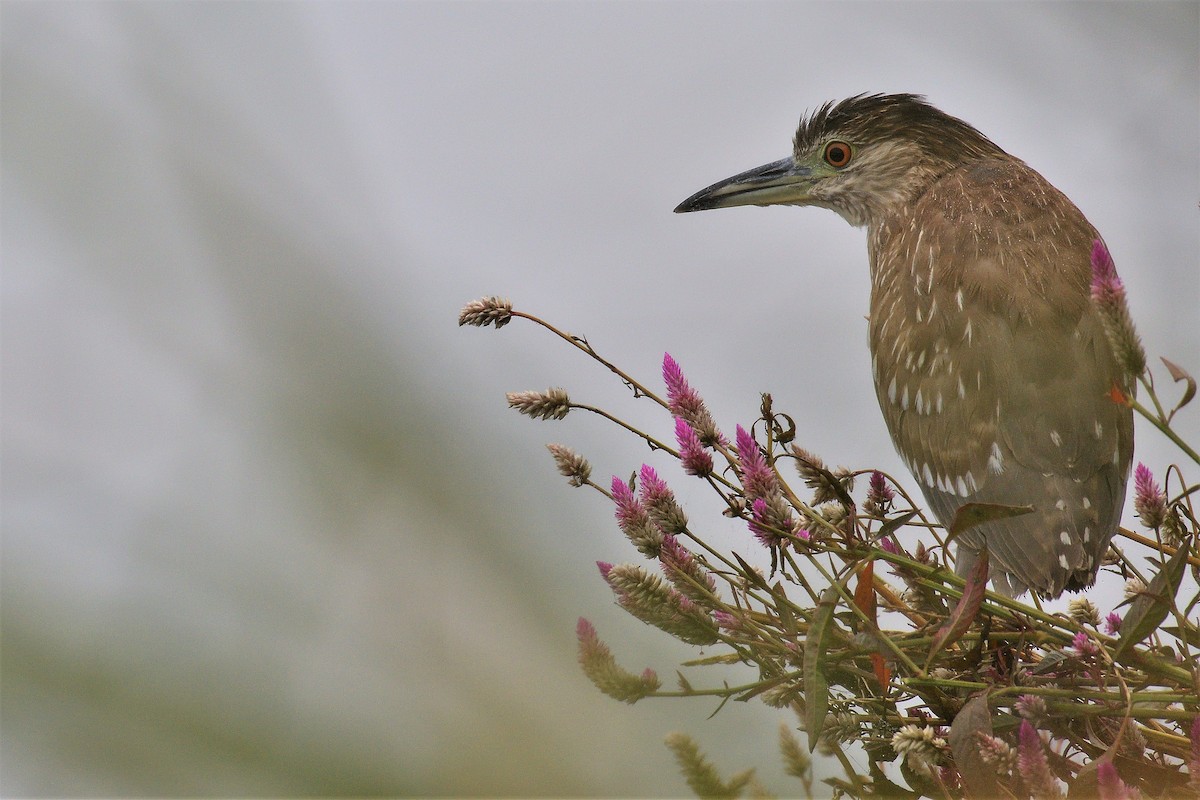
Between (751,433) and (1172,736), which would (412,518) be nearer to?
(751,433)

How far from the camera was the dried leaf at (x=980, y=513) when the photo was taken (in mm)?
1296

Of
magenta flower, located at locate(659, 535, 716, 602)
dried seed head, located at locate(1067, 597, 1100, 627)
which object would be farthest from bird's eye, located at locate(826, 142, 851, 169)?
magenta flower, located at locate(659, 535, 716, 602)

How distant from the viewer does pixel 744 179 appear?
3.48 meters

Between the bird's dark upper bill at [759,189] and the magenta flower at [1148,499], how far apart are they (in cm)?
195

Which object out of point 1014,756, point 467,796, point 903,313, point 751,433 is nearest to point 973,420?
point 903,313

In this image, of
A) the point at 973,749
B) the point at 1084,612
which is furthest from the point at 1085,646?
the point at 1084,612

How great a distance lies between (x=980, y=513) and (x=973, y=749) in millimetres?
308

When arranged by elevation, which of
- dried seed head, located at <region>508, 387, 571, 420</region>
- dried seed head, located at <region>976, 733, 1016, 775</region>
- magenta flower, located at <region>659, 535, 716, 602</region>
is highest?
dried seed head, located at <region>508, 387, 571, 420</region>

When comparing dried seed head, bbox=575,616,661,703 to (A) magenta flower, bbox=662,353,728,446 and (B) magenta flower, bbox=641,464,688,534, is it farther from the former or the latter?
(A) magenta flower, bbox=662,353,728,446

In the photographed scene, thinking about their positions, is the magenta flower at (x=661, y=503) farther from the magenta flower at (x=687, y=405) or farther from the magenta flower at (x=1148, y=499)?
the magenta flower at (x=1148, y=499)

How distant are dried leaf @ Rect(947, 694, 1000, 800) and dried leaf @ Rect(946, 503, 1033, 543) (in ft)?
0.76

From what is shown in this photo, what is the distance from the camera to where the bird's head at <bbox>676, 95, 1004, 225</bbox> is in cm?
324

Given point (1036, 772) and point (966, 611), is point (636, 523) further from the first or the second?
point (1036, 772)

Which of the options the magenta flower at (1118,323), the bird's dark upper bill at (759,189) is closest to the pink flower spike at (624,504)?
the magenta flower at (1118,323)
